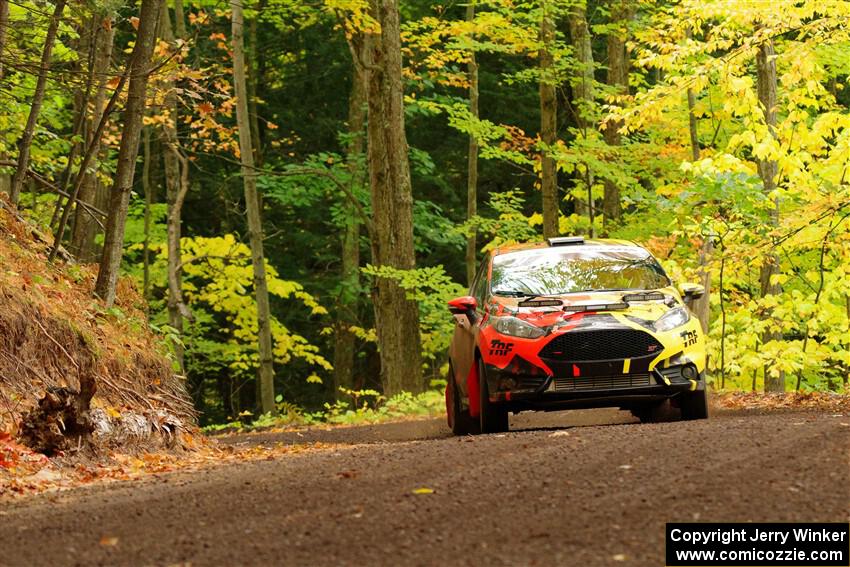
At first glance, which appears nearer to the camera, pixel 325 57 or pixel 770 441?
pixel 770 441

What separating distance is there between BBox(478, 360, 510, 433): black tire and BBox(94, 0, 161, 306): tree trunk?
16.0 feet

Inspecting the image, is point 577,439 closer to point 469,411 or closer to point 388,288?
point 469,411

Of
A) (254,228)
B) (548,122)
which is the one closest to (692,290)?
(548,122)

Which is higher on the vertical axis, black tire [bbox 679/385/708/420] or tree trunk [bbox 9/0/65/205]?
tree trunk [bbox 9/0/65/205]

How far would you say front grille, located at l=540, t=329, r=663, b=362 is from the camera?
33.9 feet

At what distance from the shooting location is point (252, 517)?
6121 millimetres

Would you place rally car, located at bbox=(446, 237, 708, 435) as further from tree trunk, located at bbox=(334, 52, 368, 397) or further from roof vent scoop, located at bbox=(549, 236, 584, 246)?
tree trunk, located at bbox=(334, 52, 368, 397)

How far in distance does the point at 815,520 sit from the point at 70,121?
87.1ft

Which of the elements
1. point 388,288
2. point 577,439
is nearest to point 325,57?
point 388,288

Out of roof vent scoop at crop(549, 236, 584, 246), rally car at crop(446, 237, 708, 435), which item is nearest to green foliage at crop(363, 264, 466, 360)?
roof vent scoop at crop(549, 236, 584, 246)

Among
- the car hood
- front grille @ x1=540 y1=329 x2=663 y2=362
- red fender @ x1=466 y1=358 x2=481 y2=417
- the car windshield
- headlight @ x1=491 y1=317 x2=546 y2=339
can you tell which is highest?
the car windshield

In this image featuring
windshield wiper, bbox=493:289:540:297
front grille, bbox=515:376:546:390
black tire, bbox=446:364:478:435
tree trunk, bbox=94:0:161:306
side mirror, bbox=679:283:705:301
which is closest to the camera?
front grille, bbox=515:376:546:390

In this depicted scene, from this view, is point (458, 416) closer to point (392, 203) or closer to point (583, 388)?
point (583, 388)

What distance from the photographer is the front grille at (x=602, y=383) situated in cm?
1035
